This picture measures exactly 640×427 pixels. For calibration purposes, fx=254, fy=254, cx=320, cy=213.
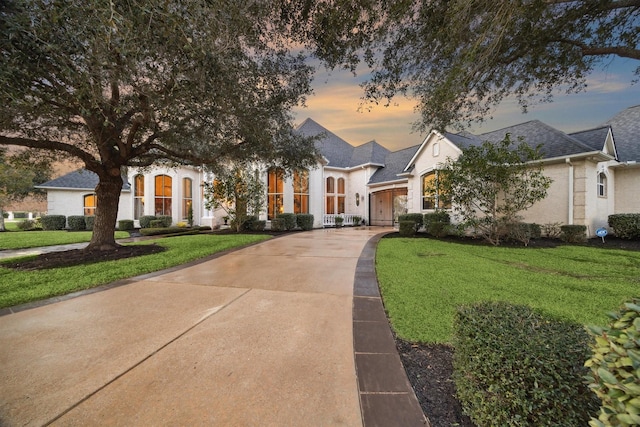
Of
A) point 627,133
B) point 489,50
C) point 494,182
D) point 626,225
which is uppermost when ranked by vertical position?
point 627,133

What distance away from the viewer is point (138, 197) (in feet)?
62.3

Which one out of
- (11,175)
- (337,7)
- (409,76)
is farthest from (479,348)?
(11,175)

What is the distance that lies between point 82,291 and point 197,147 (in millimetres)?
6258

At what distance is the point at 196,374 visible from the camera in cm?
213

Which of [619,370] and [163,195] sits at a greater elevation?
[163,195]

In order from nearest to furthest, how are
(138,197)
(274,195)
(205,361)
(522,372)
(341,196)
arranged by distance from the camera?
(522,372), (205,361), (274,195), (138,197), (341,196)

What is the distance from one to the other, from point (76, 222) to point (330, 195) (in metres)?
18.2

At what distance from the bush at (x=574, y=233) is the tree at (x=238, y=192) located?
45.4ft

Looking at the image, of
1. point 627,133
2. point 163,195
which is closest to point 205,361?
point 163,195

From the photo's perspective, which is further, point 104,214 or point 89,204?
point 89,204

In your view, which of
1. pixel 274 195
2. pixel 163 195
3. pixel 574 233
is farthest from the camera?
pixel 163 195

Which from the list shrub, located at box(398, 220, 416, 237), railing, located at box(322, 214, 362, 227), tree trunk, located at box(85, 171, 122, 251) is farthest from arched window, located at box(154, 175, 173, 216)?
shrub, located at box(398, 220, 416, 237)

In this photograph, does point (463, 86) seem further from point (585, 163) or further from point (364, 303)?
point (585, 163)

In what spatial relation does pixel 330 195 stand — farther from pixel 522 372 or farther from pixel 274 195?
pixel 522 372
